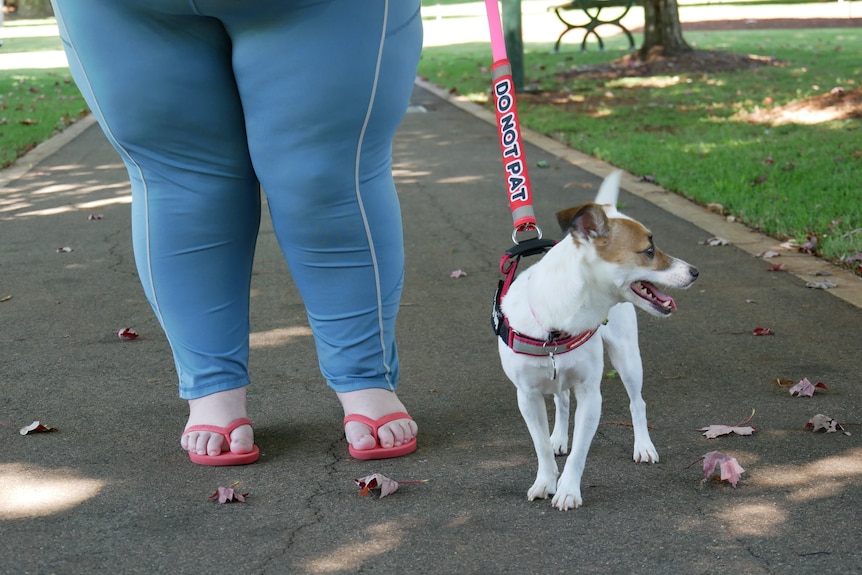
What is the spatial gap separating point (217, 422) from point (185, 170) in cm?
81

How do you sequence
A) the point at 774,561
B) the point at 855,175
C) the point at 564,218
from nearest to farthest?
the point at 774,561 → the point at 564,218 → the point at 855,175

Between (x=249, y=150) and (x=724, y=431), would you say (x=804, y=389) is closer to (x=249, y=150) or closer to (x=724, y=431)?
(x=724, y=431)

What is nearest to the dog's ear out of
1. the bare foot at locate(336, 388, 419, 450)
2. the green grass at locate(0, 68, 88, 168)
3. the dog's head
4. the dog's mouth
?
the dog's head

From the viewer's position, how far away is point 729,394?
3.99 metres

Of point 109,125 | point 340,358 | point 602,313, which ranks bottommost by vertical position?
point 340,358

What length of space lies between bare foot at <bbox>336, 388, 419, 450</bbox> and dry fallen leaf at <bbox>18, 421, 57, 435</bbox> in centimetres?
106

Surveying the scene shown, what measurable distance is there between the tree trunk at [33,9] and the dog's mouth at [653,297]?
43.3 m

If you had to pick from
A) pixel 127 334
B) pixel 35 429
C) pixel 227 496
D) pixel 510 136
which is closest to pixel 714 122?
pixel 127 334

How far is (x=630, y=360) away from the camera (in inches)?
133

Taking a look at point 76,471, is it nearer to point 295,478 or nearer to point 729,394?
point 295,478

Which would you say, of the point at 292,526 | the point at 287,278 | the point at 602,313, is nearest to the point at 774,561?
the point at 602,313

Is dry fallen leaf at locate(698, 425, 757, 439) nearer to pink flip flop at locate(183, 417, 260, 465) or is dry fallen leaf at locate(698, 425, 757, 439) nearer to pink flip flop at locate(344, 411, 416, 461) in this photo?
pink flip flop at locate(344, 411, 416, 461)

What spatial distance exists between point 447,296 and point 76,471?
254 cm

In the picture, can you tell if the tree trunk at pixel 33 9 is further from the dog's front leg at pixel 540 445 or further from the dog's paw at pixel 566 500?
the dog's paw at pixel 566 500
